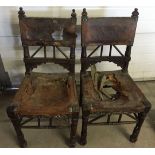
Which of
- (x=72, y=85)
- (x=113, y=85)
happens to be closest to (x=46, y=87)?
(x=72, y=85)

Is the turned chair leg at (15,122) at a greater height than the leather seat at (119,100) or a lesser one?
lesser

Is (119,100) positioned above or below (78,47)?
below

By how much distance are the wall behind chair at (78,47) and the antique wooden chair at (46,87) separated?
216 mm

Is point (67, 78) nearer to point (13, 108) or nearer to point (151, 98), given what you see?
point (13, 108)

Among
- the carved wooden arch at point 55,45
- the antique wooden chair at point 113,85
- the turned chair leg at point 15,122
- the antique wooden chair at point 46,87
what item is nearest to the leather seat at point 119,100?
the antique wooden chair at point 113,85

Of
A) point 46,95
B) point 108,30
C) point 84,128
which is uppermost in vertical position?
point 108,30

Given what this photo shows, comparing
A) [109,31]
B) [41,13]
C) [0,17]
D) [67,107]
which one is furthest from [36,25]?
[67,107]

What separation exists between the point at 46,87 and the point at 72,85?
0.22m

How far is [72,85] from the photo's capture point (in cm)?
170

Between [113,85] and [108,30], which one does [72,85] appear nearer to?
[113,85]

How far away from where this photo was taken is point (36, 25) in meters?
1.65

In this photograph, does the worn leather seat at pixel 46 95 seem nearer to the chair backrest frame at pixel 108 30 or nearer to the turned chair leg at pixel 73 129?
the turned chair leg at pixel 73 129

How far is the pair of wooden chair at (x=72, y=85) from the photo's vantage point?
1521 millimetres
